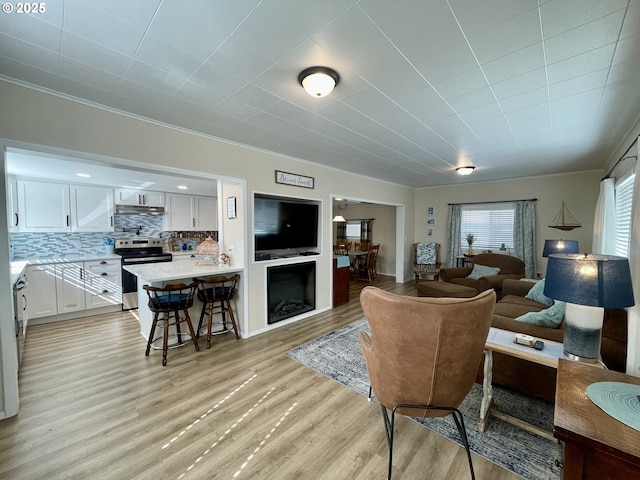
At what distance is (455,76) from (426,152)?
195 cm

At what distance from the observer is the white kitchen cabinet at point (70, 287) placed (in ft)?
12.9

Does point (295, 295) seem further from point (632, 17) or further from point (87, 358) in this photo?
point (632, 17)

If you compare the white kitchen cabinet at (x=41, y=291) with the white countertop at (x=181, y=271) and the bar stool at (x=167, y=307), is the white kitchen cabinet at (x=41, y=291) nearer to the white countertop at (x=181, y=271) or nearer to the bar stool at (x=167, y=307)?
the white countertop at (x=181, y=271)

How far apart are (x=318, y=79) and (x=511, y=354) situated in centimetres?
231

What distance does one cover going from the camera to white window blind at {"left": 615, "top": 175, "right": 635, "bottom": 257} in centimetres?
304

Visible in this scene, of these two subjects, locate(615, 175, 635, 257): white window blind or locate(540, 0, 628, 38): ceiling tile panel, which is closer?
locate(540, 0, 628, 38): ceiling tile panel

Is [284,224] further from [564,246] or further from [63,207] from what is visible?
[564,246]

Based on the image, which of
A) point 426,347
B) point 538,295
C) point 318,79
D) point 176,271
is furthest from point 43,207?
point 538,295

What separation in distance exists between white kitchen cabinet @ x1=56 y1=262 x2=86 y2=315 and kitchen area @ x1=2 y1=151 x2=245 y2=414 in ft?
0.04

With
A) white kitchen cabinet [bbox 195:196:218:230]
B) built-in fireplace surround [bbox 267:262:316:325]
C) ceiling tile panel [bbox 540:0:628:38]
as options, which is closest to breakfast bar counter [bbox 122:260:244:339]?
built-in fireplace surround [bbox 267:262:316:325]

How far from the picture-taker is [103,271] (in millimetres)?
4336

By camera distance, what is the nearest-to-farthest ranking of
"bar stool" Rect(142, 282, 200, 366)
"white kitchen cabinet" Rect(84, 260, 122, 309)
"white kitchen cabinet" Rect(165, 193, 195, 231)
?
"bar stool" Rect(142, 282, 200, 366), "white kitchen cabinet" Rect(84, 260, 122, 309), "white kitchen cabinet" Rect(165, 193, 195, 231)

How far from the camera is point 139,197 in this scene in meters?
5.13

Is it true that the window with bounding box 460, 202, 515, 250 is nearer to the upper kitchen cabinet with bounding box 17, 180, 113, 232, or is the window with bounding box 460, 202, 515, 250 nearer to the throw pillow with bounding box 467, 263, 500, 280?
the throw pillow with bounding box 467, 263, 500, 280
